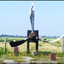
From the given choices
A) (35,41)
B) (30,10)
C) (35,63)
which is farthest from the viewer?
(35,41)

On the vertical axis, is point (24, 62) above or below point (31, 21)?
below

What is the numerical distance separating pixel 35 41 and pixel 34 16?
2.02 meters

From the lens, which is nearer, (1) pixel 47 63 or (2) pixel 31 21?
(1) pixel 47 63

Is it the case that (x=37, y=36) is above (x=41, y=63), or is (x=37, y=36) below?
above

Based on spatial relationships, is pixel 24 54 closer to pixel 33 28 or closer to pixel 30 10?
pixel 33 28

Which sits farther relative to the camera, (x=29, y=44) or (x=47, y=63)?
(x=29, y=44)

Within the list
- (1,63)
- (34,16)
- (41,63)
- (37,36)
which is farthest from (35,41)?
(1,63)

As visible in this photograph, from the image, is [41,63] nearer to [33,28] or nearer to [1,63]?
[1,63]

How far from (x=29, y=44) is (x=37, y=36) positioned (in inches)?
36.8

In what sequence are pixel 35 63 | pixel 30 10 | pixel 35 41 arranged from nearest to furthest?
pixel 35 63
pixel 30 10
pixel 35 41

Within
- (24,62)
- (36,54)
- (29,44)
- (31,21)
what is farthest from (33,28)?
A: (24,62)

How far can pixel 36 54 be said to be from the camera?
1011 centimetres

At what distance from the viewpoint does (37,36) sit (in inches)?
401

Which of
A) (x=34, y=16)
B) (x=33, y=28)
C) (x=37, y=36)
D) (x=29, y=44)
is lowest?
(x=29, y=44)
